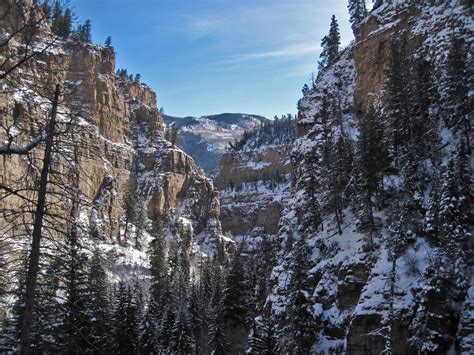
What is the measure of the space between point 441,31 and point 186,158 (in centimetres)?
9191

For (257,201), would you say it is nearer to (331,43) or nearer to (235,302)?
(331,43)

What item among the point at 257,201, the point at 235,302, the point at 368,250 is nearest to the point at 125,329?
the point at 235,302

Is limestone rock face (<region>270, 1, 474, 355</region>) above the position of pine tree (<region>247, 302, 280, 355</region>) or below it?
above

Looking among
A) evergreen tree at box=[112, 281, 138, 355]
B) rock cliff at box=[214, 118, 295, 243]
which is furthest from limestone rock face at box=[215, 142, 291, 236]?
evergreen tree at box=[112, 281, 138, 355]

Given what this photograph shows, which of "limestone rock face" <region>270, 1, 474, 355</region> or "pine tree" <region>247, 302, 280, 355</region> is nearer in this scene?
"limestone rock face" <region>270, 1, 474, 355</region>

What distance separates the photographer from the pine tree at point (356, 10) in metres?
99.2

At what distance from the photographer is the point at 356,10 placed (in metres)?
99.7

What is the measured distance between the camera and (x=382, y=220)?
42.4 meters

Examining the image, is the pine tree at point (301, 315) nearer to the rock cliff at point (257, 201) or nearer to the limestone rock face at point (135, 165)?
the limestone rock face at point (135, 165)

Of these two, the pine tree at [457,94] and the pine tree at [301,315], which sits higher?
the pine tree at [457,94]

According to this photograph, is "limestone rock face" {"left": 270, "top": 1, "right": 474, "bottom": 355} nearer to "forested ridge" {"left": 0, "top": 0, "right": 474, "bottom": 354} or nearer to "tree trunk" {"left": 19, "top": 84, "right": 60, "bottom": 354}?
"forested ridge" {"left": 0, "top": 0, "right": 474, "bottom": 354}

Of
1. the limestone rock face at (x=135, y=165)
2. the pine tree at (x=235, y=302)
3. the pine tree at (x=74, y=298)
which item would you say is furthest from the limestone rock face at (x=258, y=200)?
the pine tree at (x=74, y=298)

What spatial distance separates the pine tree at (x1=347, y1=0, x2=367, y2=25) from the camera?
3907 inches

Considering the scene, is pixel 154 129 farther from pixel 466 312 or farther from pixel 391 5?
pixel 466 312
